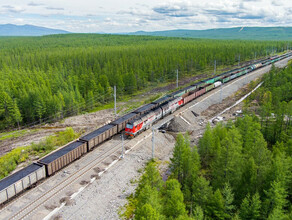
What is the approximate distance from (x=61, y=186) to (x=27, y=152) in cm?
1509

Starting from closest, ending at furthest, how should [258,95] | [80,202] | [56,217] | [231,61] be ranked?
1. [56,217]
2. [80,202]
3. [258,95]
4. [231,61]

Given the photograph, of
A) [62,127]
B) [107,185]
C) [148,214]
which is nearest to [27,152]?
[62,127]

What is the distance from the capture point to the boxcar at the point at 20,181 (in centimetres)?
2673

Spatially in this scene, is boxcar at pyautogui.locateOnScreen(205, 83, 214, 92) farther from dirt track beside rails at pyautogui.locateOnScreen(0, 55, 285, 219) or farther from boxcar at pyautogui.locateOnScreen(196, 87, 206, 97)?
dirt track beside rails at pyautogui.locateOnScreen(0, 55, 285, 219)

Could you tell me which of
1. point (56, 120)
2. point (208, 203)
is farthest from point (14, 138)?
point (208, 203)

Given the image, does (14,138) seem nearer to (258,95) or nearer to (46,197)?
(46,197)

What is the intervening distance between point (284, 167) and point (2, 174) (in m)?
38.2

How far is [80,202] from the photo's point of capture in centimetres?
2789

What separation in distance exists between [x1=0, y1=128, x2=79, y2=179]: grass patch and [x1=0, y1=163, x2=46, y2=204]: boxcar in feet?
22.1

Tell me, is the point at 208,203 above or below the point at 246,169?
below

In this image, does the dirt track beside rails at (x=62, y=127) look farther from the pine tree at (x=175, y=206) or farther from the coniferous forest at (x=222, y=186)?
the pine tree at (x=175, y=206)

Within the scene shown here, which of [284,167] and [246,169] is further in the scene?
[246,169]

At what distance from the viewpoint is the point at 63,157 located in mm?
33812

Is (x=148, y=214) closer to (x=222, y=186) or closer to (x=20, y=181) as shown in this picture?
(x=222, y=186)
